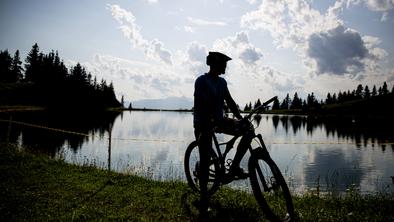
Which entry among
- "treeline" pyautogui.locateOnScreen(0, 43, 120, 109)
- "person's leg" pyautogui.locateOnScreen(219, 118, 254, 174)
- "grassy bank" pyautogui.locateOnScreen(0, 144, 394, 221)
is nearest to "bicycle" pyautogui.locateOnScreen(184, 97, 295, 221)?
"person's leg" pyautogui.locateOnScreen(219, 118, 254, 174)

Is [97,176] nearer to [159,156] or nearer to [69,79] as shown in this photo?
[159,156]

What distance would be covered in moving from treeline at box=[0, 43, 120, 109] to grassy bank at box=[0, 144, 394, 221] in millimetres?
91164

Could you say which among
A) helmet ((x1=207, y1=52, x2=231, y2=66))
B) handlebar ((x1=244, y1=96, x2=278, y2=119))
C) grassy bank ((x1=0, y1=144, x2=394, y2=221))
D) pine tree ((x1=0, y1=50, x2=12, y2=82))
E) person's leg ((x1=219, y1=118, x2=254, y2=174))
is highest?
pine tree ((x1=0, y1=50, x2=12, y2=82))

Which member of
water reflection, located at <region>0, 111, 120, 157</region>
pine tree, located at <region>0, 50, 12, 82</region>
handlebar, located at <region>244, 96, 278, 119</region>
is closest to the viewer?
handlebar, located at <region>244, 96, 278, 119</region>

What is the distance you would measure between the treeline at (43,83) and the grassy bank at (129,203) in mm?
91164

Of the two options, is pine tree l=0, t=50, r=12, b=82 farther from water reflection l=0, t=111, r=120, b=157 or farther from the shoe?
the shoe

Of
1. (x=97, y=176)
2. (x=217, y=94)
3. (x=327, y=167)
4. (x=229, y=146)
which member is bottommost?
(x=327, y=167)

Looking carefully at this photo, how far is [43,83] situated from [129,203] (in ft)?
354

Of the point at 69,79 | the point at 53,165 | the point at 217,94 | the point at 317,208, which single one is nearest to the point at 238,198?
the point at 317,208

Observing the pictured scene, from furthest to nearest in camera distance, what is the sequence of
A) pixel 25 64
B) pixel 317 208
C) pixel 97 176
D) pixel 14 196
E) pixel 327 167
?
pixel 25 64 < pixel 327 167 < pixel 97 176 < pixel 14 196 < pixel 317 208

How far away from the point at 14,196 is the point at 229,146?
519 cm

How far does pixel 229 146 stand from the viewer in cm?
646

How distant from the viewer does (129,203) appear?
24.4 feet

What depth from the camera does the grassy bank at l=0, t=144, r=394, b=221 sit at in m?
6.39
